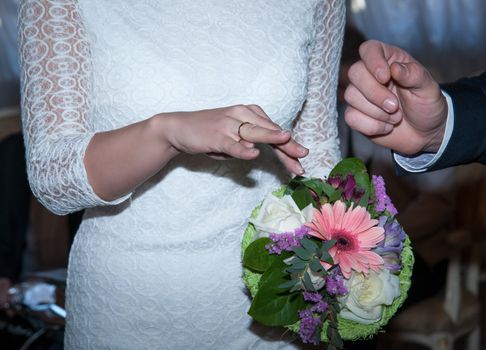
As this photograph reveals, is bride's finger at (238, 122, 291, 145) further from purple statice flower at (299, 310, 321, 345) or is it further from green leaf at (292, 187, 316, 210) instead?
purple statice flower at (299, 310, 321, 345)

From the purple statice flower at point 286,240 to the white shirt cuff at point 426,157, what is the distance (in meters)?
0.55

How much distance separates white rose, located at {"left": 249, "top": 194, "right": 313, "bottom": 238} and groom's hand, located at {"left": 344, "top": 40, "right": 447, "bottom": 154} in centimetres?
32

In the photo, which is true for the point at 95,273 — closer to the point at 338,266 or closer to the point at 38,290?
the point at 338,266

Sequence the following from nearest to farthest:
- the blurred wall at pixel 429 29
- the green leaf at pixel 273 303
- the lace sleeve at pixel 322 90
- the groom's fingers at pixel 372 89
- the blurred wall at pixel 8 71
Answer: the green leaf at pixel 273 303, the groom's fingers at pixel 372 89, the lace sleeve at pixel 322 90, the blurred wall at pixel 8 71, the blurred wall at pixel 429 29

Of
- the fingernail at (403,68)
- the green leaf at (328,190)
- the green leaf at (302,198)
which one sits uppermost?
the fingernail at (403,68)

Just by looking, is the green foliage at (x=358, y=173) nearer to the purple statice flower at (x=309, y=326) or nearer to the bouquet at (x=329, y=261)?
the bouquet at (x=329, y=261)

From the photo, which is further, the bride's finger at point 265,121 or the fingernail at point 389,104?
the fingernail at point 389,104

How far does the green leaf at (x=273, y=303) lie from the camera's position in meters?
1.41

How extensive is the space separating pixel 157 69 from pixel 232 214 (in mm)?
389

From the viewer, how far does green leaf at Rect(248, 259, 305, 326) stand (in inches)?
55.3

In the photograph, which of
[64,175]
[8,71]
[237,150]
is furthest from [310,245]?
[8,71]

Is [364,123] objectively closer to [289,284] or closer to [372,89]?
[372,89]

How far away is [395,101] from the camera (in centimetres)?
165

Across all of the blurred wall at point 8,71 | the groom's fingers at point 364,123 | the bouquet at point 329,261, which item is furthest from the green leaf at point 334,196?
the blurred wall at point 8,71
